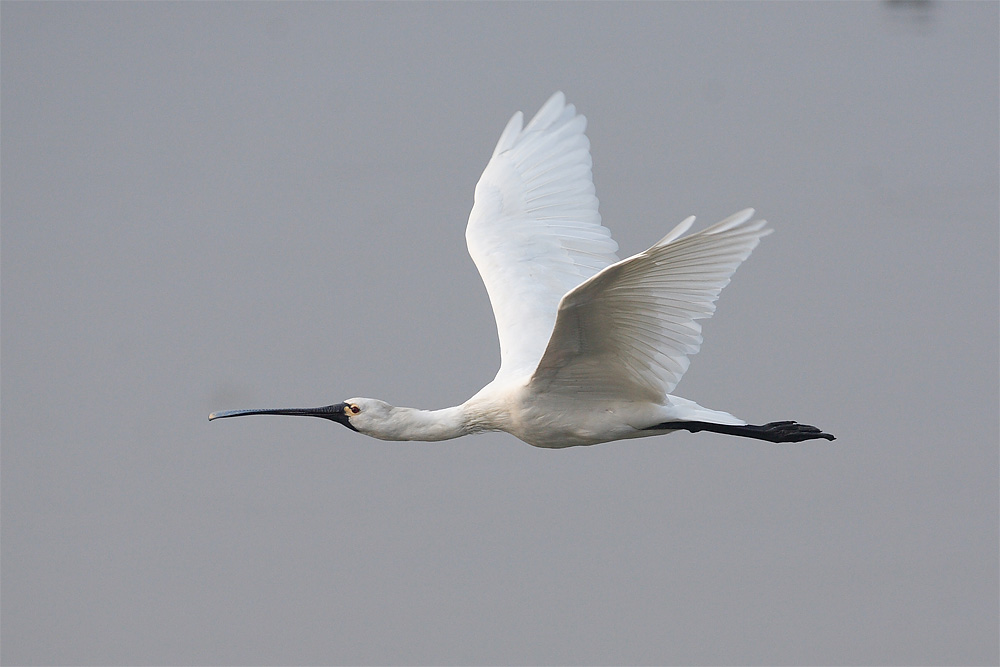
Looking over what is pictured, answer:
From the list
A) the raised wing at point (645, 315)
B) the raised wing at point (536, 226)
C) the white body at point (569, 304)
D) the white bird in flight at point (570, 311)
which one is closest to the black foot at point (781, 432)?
Answer: the white bird in flight at point (570, 311)

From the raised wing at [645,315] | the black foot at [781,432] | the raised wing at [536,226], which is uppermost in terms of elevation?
the raised wing at [536,226]

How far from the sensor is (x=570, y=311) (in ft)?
18.5

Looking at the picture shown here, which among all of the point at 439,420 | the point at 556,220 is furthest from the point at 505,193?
the point at 439,420

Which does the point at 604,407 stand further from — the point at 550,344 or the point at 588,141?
the point at 588,141

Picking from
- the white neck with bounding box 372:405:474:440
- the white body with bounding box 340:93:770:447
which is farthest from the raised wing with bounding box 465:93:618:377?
the white neck with bounding box 372:405:474:440

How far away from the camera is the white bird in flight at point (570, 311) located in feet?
17.8

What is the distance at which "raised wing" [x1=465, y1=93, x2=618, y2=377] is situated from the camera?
24.4 feet

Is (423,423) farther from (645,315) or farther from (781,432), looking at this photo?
(781,432)

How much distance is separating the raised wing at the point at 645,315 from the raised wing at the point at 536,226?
99 centimetres

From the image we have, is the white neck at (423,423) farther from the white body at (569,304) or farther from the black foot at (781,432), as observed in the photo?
the black foot at (781,432)

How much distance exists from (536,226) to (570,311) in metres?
2.37

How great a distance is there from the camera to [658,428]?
6453 mm

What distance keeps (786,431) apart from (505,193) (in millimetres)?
2625

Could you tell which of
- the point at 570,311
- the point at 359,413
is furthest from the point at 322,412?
the point at 570,311
